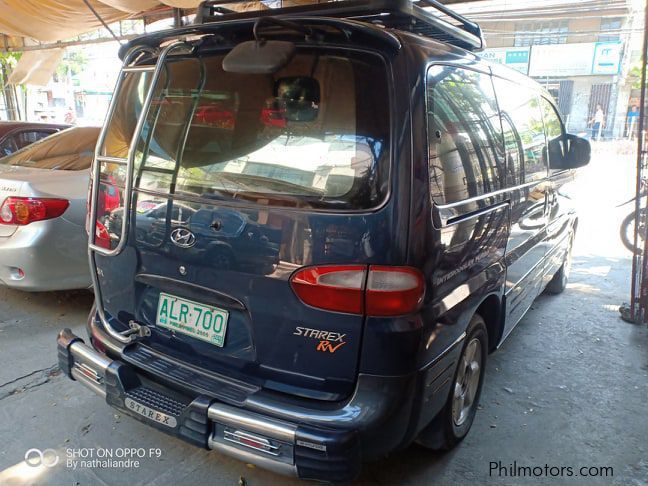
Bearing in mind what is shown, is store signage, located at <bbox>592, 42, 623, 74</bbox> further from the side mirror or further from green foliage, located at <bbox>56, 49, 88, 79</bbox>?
green foliage, located at <bbox>56, 49, 88, 79</bbox>

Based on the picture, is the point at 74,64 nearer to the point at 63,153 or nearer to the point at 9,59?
the point at 9,59

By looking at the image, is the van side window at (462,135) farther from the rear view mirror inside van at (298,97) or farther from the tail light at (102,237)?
the tail light at (102,237)

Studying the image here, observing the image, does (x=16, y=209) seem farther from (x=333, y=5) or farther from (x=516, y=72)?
(x=516, y=72)

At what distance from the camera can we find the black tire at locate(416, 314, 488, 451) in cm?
239

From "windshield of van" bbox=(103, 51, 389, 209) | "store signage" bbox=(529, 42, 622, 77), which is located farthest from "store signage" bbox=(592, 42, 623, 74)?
"windshield of van" bbox=(103, 51, 389, 209)

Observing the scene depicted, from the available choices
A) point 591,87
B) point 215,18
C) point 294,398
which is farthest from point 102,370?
point 591,87

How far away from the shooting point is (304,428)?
1778 mm

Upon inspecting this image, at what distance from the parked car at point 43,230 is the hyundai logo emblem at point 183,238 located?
2.22m

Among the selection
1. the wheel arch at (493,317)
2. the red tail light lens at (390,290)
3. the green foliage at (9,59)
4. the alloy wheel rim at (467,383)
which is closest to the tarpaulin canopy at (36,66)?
the green foliage at (9,59)

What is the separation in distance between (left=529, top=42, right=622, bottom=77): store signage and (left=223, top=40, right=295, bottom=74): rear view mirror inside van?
2342 cm

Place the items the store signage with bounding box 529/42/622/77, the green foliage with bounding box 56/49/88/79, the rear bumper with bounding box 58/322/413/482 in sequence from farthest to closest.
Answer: the green foliage with bounding box 56/49/88/79 < the store signage with bounding box 529/42/622/77 < the rear bumper with bounding box 58/322/413/482

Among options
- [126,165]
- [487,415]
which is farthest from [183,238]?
[487,415]

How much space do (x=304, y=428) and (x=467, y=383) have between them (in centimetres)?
120

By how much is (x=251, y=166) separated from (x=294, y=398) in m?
0.93
